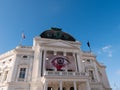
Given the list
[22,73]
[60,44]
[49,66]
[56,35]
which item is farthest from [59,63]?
[56,35]

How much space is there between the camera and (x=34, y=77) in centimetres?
2788

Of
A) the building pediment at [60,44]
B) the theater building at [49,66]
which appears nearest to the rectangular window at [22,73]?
the theater building at [49,66]

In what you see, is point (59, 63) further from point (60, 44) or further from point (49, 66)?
point (60, 44)

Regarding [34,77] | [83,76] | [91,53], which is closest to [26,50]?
[34,77]

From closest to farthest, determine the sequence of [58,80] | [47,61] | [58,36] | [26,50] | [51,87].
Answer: [58,80]
[51,87]
[47,61]
[26,50]
[58,36]

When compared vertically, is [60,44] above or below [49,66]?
above

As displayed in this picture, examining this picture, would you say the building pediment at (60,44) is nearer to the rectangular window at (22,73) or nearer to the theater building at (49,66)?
the theater building at (49,66)

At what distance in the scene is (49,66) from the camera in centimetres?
2902

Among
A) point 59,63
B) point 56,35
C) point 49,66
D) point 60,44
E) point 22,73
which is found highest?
point 56,35

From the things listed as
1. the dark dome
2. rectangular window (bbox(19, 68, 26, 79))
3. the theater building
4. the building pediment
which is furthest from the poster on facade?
the dark dome

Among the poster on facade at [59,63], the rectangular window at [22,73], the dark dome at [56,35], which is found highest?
the dark dome at [56,35]

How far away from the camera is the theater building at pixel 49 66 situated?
25078 millimetres

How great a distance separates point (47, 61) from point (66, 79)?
24.4 ft

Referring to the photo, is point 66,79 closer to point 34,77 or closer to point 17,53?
point 34,77
